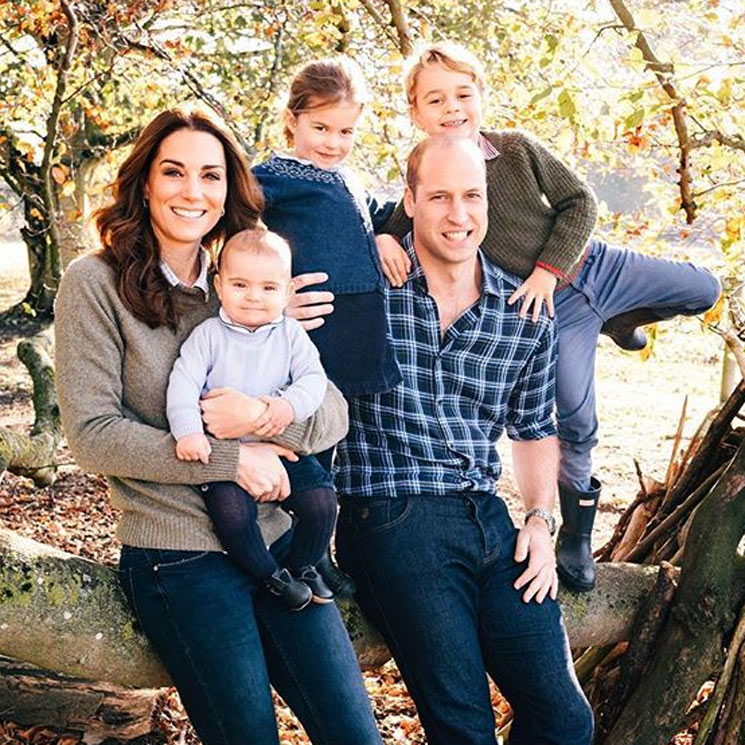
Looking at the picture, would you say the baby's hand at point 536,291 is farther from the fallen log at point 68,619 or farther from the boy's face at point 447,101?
the fallen log at point 68,619

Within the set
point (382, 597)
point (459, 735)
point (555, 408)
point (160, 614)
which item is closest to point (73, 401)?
point (160, 614)

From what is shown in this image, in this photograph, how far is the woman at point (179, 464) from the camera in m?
2.44

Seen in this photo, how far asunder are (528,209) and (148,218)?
4.05 feet

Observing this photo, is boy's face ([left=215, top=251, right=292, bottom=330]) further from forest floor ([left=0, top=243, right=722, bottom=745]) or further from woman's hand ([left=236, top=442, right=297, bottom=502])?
forest floor ([left=0, top=243, right=722, bottom=745])

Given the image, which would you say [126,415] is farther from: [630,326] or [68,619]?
[630,326]

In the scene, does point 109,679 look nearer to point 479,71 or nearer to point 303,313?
point 303,313

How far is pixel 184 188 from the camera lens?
263 centimetres

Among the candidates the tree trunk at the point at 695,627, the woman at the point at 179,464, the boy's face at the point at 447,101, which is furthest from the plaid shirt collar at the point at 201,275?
the tree trunk at the point at 695,627

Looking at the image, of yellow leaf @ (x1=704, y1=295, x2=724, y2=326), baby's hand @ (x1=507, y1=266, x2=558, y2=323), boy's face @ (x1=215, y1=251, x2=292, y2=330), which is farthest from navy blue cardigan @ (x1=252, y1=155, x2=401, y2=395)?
yellow leaf @ (x1=704, y1=295, x2=724, y2=326)

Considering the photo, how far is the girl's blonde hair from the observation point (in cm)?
304

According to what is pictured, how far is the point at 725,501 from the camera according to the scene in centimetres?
318

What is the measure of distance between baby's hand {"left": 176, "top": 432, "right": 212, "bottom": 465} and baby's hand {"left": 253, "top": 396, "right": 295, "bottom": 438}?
166mm

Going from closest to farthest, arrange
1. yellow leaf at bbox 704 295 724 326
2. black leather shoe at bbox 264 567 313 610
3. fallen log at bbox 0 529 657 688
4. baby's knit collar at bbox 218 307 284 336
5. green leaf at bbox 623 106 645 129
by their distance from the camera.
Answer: fallen log at bbox 0 529 657 688 < black leather shoe at bbox 264 567 313 610 < baby's knit collar at bbox 218 307 284 336 < green leaf at bbox 623 106 645 129 < yellow leaf at bbox 704 295 724 326

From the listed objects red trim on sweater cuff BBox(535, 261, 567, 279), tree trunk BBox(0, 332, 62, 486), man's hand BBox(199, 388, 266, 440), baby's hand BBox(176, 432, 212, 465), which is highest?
red trim on sweater cuff BBox(535, 261, 567, 279)
